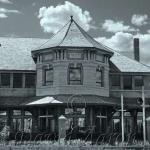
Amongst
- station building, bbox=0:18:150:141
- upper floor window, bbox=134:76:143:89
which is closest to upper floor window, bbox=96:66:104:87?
station building, bbox=0:18:150:141

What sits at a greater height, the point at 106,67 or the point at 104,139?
the point at 106,67

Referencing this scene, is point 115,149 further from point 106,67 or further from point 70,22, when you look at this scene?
point 70,22

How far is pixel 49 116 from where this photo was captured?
3325cm

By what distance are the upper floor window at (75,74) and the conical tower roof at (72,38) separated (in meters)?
1.77

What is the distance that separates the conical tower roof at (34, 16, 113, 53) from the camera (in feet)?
111

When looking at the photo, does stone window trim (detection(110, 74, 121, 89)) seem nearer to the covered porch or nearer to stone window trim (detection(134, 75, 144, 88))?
stone window trim (detection(134, 75, 144, 88))

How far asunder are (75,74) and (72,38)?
3189mm

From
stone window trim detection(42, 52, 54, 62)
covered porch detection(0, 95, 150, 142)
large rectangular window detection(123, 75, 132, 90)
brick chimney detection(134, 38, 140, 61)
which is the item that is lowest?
covered porch detection(0, 95, 150, 142)

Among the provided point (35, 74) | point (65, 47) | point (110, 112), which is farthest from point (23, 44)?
point (110, 112)

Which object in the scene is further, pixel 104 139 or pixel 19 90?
pixel 19 90

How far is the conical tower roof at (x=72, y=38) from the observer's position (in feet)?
111

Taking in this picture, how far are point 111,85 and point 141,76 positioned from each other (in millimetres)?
3029

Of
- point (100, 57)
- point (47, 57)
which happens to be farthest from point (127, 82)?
point (47, 57)

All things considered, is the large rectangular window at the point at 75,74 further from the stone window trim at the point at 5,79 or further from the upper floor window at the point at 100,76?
the stone window trim at the point at 5,79
